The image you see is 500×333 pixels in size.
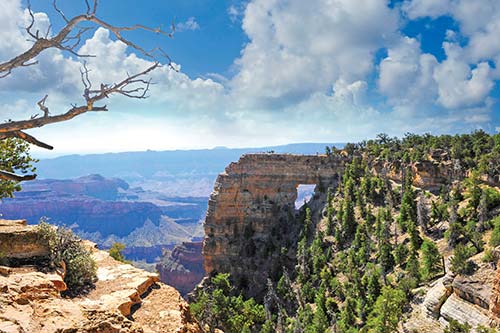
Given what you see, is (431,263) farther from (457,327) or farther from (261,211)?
(261,211)

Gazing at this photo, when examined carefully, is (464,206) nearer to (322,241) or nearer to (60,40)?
(322,241)

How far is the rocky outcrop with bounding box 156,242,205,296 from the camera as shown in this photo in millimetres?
137500

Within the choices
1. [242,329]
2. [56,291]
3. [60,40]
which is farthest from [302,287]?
[60,40]

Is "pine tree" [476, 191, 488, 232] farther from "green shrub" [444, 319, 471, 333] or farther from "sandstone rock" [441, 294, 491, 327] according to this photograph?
"green shrub" [444, 319, 471, 333]

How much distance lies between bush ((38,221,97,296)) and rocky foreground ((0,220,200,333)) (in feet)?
1.27

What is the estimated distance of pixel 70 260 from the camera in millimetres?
15617

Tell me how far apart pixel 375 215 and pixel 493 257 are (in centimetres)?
2858

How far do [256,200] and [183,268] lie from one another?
75.3 metres

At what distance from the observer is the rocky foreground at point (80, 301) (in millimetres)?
9539

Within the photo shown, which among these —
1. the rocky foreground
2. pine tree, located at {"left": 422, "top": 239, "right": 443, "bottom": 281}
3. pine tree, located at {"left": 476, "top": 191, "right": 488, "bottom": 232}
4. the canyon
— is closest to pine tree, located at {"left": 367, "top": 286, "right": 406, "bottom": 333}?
pine tree, located at {"left": 422, "top": 239, "right": 443, "bottom": 281}

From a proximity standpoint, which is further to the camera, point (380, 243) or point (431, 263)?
point (380, 243)

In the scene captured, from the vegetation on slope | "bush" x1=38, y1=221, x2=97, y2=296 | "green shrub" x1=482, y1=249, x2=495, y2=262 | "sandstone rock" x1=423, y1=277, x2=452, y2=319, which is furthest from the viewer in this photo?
the vegetation on slope

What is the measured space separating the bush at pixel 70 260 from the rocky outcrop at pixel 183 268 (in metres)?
123

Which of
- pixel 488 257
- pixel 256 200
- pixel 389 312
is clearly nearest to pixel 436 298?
pixel 389 312
